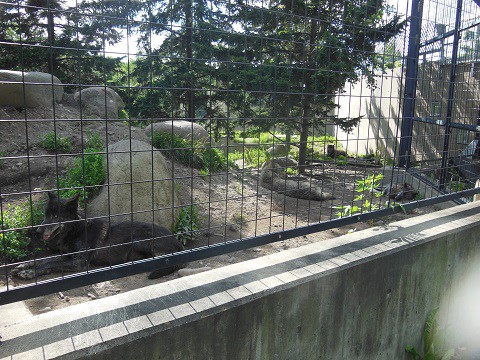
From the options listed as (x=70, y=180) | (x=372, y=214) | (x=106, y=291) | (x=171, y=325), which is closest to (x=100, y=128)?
(x=70, y=180)

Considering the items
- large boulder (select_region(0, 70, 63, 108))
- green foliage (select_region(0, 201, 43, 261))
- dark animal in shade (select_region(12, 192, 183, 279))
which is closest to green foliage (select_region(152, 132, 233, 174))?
large boulder (select_region(0, 70, 63, 108))

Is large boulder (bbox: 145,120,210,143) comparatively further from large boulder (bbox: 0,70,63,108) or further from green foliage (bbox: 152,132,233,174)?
large boulder (bbox: 0,70,63,108)

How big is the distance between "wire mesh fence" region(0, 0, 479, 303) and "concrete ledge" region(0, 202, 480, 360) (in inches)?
8.6

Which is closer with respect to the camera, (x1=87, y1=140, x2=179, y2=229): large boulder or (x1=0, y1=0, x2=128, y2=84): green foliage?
(x1=0, y1=0, x2=128, y2=84): green foliage

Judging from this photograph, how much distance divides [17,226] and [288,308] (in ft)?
Answer: 13.5

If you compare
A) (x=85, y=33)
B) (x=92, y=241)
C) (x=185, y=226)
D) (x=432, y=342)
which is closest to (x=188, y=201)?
(x=185, y=226)

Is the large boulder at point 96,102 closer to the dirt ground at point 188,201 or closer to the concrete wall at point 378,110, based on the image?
the dirt ground at point 188,201

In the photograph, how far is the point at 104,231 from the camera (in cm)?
541

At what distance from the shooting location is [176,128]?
34.6ft

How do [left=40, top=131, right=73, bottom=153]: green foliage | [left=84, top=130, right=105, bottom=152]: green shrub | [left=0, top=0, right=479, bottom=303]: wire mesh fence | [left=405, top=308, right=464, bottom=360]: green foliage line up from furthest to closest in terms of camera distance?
[left=84, top=130, right=105, bottom=152]: green shrub → [left=40, top=131, right=73, bottom=153]: green foliage → [left=405, top=308, right=464, bottom=360]: green foliage → [left=0, top=0, right=479, bottom=303]: wire mesh fence

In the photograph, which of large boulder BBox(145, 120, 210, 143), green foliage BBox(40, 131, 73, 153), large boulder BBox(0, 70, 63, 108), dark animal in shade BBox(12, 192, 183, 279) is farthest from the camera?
large boulder BBox(145, 120, 210, 143)

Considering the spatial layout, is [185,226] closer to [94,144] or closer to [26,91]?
[94,144]

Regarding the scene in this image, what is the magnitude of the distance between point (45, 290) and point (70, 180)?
433cm

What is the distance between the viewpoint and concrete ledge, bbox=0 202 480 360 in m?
2.33
